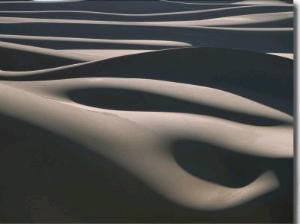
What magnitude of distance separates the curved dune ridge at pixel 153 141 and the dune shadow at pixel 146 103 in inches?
0.7

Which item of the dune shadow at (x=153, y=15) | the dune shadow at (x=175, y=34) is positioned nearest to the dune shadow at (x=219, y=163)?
the dune shadow at (x=175, y=34)

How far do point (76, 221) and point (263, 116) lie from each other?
13.2ft

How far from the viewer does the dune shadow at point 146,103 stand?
27.9ft

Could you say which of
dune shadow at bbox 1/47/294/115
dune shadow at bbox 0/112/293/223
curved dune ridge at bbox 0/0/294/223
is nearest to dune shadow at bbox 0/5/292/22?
dune shadow at bbox 1/47/294/115

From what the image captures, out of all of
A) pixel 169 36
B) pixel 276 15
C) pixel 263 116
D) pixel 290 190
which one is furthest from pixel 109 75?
pixel 276 15

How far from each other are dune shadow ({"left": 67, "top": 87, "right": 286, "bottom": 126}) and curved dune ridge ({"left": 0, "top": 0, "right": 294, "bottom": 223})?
2 cm

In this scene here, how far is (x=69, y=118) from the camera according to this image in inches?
264

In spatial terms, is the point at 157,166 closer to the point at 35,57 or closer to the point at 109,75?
the point at 109,75

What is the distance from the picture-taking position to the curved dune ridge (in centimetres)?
556

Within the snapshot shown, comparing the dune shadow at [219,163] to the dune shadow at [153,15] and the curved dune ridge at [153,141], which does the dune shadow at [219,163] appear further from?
the dune shadow at [153,15]

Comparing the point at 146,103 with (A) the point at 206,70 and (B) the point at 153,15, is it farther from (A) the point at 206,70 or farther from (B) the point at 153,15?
(B) the point at 153,15

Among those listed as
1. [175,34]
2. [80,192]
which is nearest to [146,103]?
[80,192]

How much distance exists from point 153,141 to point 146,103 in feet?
7.28

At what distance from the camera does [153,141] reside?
668cm
